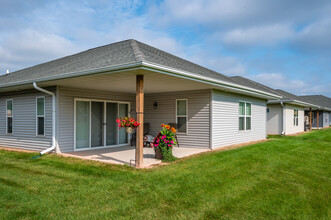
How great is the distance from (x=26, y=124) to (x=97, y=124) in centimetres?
253

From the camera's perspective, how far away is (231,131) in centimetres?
1017

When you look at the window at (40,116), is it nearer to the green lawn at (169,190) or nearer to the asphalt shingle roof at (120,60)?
the asphalt shingle roof at (120,60)

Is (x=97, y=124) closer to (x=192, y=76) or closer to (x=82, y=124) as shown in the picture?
(x=82, y=124)

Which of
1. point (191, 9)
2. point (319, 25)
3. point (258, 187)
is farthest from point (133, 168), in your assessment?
point (319, 25)

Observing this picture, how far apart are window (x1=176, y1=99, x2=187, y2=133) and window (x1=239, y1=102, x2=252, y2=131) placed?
2874mm

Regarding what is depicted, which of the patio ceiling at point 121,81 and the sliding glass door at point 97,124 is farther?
the sliding glass door at point 97,124

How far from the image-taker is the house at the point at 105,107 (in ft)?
25.1

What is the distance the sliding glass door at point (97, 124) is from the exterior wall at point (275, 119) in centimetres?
1068

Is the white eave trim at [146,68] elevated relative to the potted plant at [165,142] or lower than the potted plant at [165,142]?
elevated

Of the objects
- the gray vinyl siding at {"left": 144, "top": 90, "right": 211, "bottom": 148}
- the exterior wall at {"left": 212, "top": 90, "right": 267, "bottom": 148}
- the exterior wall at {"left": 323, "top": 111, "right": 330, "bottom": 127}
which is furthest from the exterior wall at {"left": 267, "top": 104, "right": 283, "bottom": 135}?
the exterior wall at {"left": 323, "top": 111, "right": 330, "bottom": 127}

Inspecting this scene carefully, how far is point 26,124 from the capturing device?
8.88 meters

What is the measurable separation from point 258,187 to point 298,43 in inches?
558

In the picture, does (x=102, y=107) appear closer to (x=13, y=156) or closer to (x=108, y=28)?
(x=13, y=156)

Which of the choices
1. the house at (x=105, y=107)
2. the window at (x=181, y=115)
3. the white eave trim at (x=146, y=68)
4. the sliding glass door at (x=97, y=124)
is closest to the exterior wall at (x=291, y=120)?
the house at (x=105, y=107)
